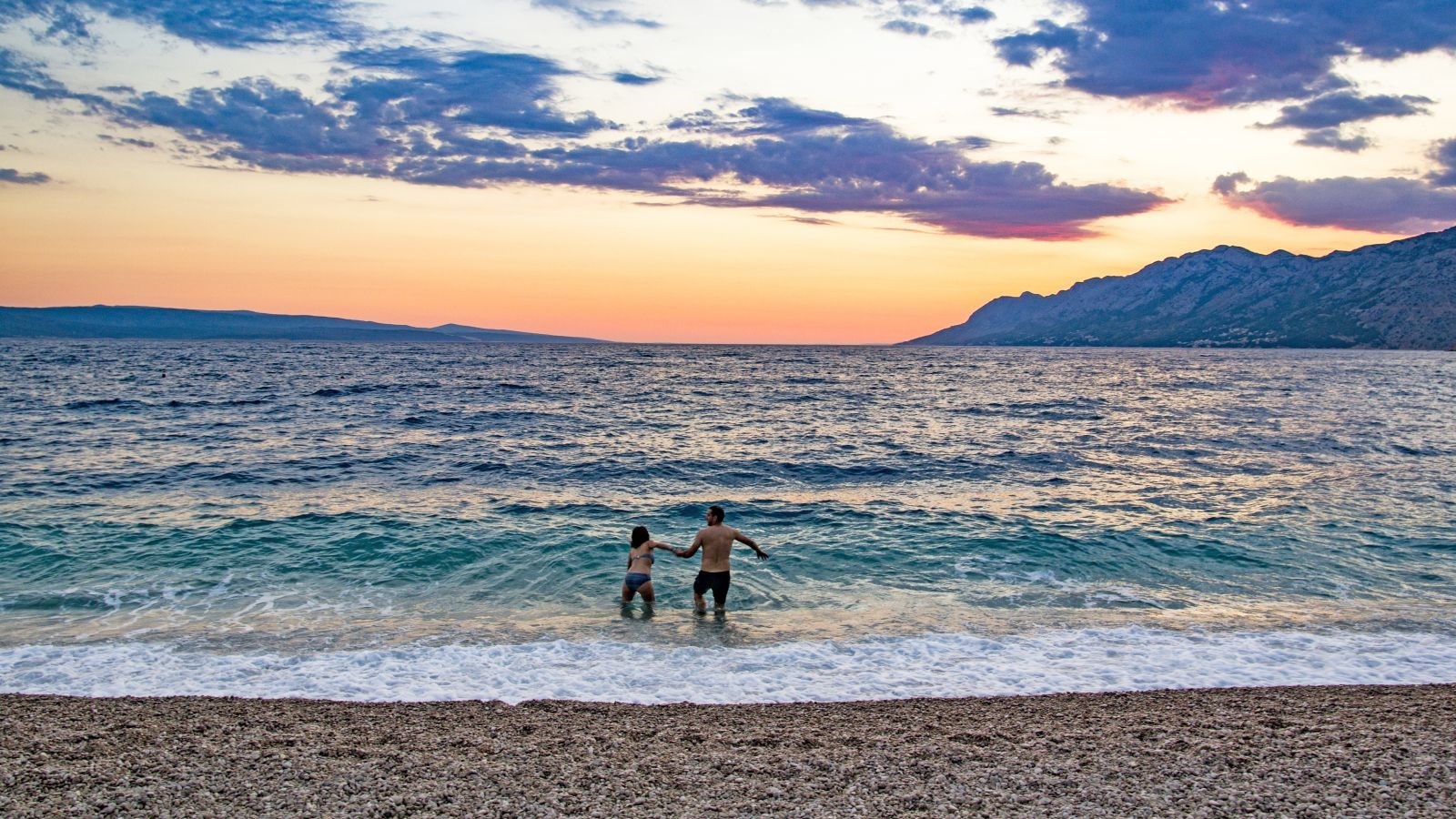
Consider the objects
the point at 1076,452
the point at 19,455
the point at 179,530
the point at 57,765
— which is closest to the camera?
the point at 57,765

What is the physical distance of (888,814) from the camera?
746cm

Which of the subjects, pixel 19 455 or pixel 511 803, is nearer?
pixel 511 803

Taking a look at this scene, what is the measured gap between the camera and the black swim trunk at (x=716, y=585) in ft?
49.8

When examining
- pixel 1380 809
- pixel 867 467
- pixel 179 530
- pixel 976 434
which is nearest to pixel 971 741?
pixel 1380 809

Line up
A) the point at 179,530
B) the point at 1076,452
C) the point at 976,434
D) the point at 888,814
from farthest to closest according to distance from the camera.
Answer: the point at 976,434, the point at 1076,452, the point at 179,530, the point at 888,814

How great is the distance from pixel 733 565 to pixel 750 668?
6292 millimetres

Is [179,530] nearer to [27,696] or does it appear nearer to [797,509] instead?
[27,696]

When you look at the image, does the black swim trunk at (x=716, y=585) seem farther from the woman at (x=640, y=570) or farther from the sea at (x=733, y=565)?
the woman at (x=640, y=570)

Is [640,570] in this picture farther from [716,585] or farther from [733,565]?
[733,565]

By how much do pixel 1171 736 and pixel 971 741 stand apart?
2.36m

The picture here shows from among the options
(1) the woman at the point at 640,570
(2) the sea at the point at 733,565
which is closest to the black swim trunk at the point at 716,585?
(2) the sea at the point at 733,565

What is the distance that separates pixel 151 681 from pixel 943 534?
16.8 m

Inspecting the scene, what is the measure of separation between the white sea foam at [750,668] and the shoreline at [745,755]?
1.75ft

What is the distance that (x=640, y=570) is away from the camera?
1530cm
